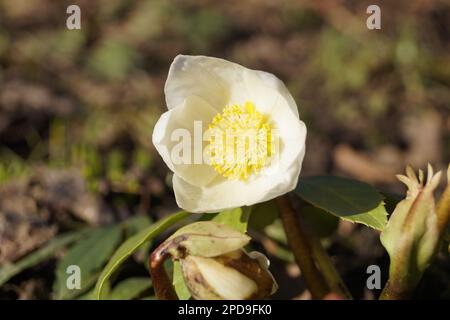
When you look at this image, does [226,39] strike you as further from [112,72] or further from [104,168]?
[104,168]

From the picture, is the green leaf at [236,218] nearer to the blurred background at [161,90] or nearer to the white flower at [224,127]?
the white flower at [224,127]

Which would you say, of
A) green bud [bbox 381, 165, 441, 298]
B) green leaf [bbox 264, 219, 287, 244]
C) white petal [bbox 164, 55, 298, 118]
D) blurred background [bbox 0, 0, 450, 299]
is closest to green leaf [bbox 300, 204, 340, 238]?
green leaf [bbox 264, 219, 287, 244]

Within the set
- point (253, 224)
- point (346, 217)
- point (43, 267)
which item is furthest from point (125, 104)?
point (346, 217)

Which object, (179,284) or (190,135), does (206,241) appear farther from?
(190,135)

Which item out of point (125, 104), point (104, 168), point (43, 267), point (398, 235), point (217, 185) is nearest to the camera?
point (398, 235)

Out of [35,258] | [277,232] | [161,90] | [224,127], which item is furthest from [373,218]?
[161,90]

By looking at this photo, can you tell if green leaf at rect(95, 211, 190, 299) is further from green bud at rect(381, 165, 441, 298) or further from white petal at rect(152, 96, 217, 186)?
green bud at rect(381, 165, 441, 298)
